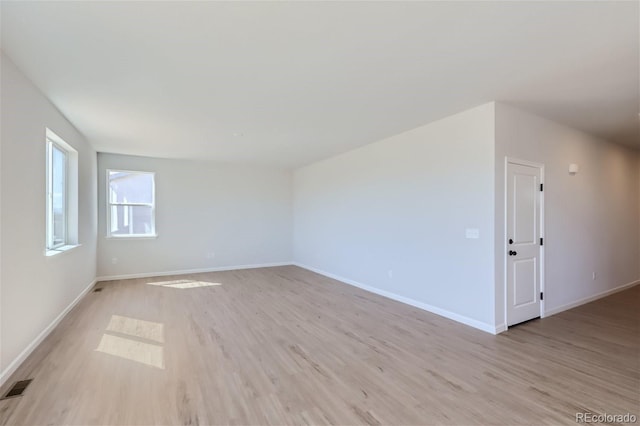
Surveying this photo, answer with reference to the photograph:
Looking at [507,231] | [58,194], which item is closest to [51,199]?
[58,194]

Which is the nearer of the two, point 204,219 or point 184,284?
point 184,284

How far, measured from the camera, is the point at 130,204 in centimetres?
652

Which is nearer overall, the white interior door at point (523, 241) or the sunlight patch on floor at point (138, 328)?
the sunlight patch on floor at point (138, 328)

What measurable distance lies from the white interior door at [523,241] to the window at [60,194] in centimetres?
538

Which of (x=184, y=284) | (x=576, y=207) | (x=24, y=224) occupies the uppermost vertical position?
(x=576, y=207)

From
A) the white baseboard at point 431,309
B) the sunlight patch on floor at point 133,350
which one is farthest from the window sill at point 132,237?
the white baseboard at point 431,309

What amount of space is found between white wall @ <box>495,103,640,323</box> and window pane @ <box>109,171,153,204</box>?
6722 millimetres

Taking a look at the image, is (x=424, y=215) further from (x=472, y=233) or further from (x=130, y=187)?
(x=130, y=187)

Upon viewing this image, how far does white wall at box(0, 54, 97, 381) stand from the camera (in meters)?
2.40

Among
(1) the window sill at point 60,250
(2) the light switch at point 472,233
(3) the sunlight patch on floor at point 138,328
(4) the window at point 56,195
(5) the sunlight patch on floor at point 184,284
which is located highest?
(4) the window at point 56,195

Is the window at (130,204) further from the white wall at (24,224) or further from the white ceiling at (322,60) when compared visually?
the white wall at (24,224)

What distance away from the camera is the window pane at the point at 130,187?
636cm

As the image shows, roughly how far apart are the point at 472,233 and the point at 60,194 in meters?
5.45

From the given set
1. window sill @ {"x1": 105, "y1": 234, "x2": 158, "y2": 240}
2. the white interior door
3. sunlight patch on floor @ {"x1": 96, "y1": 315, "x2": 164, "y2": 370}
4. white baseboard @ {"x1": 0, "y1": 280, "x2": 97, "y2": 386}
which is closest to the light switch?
the white interior door
